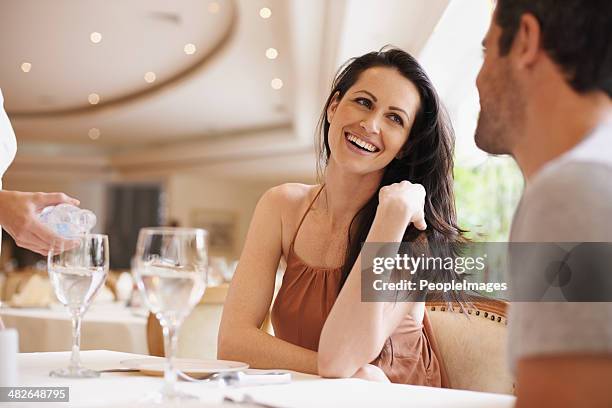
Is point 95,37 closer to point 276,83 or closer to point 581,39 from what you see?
point 276,83

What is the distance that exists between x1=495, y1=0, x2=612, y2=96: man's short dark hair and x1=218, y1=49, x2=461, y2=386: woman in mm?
856

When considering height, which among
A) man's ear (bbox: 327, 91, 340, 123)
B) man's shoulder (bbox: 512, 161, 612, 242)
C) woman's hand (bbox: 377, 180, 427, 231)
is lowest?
man's shoulder (bbox: 512, 161, 612, 242)

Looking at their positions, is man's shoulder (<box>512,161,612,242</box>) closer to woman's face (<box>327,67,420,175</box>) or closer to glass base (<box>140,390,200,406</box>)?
glass base (<box>140,390,200,406</box>)

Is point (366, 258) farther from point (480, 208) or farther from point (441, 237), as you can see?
point (480, 208)

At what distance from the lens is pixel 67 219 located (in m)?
1.59

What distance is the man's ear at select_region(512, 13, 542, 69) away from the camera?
3.18 ft

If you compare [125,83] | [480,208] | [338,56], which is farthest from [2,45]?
[480,208]

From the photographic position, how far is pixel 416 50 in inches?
260

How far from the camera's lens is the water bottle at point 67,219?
1.55m

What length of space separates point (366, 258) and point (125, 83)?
9.99 meters

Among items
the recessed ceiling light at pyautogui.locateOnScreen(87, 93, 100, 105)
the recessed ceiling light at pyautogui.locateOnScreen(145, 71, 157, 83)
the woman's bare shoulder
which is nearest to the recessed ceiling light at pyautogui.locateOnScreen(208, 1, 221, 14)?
the recessed ceiling light at pyautogui.locateOnScreen(145, 71, 157, 83)

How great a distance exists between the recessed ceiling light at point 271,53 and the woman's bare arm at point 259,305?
674cm

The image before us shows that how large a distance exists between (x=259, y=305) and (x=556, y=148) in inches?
46.4

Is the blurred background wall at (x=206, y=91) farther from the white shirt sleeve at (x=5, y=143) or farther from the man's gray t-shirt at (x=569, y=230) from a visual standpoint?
the man's gray t-shirt at (x=569, y=230)
